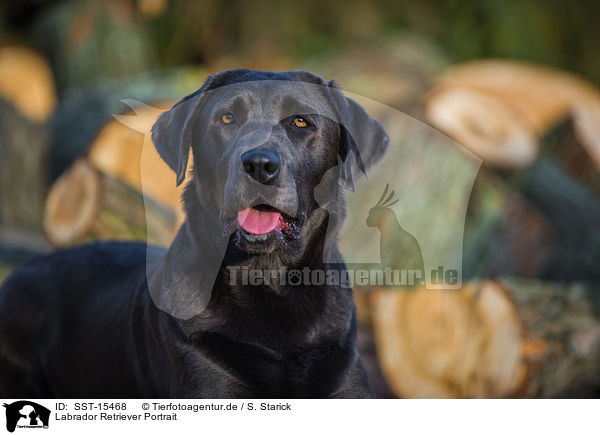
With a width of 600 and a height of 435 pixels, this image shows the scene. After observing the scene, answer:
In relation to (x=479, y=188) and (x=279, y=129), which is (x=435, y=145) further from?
(x=279, y=129)

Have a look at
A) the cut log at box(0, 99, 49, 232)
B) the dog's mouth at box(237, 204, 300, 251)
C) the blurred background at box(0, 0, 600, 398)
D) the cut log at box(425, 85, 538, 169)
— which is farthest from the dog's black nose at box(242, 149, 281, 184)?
the cut log at box(0, 99, 49, 232)

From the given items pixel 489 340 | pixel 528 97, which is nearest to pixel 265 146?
pixel 489 340

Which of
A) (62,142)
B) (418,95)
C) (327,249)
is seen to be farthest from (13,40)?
(327,249)

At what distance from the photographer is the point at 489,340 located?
372cm

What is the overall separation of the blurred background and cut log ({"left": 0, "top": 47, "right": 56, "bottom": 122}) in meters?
0.02

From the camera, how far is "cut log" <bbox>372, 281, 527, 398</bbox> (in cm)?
370

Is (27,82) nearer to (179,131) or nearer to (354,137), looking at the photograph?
(179,131)

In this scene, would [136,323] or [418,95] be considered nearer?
[136,323]

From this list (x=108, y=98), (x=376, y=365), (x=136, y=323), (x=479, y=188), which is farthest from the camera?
(x=108, y=98)

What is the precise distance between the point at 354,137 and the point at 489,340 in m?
1.90

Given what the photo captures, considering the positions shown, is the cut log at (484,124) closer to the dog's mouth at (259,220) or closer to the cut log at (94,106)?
the cut log at (94,106)

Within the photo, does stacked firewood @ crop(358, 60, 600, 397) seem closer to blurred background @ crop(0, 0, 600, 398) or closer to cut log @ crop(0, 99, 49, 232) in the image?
blurred background @ crop(0, 0, 600, 398)

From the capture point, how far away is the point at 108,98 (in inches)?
181
